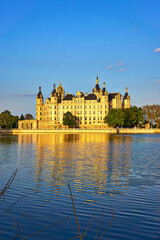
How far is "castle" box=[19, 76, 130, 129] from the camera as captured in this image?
148 meters

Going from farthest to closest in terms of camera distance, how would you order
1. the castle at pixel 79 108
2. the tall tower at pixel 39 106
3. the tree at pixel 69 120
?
1. the tall tower at pixel 39 106
2. the castle at pixel 79 108
3. the tree at pixel 69 120

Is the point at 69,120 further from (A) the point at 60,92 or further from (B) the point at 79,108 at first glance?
(A) the point at 60,92

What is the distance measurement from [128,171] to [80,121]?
426 feet

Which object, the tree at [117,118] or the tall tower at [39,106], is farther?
the tall tower at [39,106]

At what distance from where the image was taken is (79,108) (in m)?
151

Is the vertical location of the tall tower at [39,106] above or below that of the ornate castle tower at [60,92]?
below

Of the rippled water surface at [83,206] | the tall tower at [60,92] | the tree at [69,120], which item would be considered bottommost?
the rippled water surface at [83,206]

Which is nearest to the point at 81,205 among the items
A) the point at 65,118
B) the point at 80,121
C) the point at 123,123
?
the point at 123,123

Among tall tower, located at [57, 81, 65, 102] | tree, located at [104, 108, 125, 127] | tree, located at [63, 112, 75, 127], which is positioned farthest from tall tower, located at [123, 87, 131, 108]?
tree, located at [104, 108, 125, 127]

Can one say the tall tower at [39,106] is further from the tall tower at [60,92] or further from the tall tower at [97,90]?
the tall tower at [97,90]

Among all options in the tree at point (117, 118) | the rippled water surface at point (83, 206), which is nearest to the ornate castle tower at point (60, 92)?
the tree at point (117, 118)

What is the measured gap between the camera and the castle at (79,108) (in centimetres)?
14788

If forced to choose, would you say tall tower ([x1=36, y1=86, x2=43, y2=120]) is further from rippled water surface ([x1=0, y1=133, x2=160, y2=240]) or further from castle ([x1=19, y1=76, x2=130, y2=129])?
rippled water surface ([x1=0, y1=133, x2=160, y2=240])

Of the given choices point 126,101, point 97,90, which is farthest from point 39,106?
point 126,101
